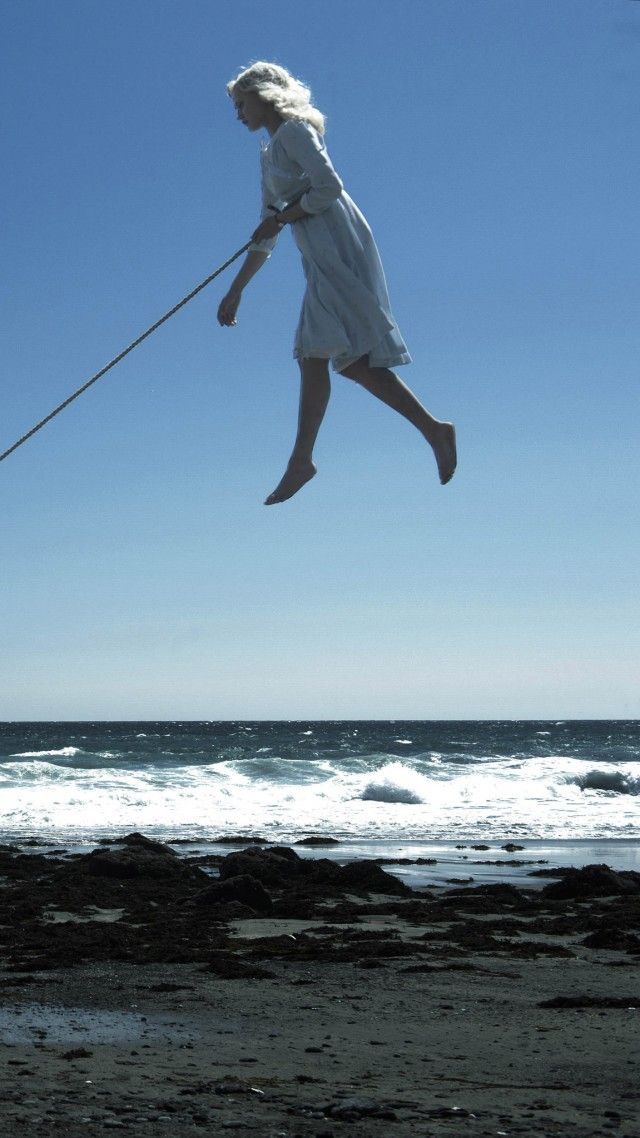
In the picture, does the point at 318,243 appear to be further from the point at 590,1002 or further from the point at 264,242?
the point at 590,1002

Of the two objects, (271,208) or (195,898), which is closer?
(271,208)

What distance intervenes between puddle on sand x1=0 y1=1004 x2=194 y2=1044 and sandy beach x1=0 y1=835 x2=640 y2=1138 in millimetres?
24

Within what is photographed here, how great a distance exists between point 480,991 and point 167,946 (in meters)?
2.80

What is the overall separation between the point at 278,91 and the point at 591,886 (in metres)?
12.6

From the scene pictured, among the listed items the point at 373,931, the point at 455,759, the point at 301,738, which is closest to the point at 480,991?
the point at 373,931

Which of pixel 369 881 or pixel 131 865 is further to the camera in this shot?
pixel 131 865

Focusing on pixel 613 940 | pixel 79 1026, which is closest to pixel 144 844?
pixel 613 940

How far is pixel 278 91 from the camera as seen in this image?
314 centimetres

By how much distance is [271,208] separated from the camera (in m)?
3.22

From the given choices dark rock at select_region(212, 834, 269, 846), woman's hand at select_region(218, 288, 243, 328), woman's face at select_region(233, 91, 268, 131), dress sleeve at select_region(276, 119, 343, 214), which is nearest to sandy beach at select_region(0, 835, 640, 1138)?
woman's hand at select_region(218, 288, 243, 328)

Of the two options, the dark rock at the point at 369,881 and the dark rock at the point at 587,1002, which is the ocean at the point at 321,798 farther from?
the dark rock at the point at 587,1002

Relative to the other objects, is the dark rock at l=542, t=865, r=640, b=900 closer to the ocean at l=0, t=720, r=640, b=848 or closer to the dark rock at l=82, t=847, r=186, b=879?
the dark rock at l=82, t=847, r=186, b=879

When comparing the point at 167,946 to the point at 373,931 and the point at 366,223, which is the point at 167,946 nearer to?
the point at 373,931

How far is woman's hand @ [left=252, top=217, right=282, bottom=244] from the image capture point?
3201 millimetres
